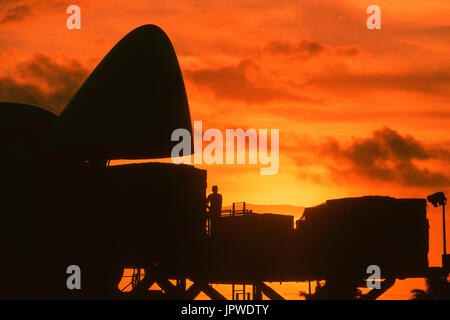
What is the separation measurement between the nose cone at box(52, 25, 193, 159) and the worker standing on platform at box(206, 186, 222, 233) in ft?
12.2

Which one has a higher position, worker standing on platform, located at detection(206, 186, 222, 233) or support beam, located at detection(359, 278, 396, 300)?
worker standing on platform, located at detection(206, 186, 222, 233)

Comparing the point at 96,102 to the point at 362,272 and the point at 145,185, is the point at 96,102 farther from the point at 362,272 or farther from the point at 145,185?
the point at 362,272

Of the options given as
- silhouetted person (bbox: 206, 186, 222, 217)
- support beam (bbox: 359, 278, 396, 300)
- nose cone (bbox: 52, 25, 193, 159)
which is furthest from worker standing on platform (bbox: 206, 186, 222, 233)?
support beam (bbox: 359, 278, 396, 300)

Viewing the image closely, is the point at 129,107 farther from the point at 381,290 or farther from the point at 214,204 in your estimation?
the point at 381,290

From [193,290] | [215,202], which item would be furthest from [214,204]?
[193,290]

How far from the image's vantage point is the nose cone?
28125 mm

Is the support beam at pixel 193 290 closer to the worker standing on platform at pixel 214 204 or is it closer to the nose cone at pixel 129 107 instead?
the worker standing on platform at pixel 214 204

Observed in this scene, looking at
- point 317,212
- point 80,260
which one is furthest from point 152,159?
point 317,212

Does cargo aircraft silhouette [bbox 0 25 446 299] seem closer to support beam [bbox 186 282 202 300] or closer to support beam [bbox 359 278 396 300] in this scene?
support beam [bbox 359 278 396 300]

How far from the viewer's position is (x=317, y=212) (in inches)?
1073

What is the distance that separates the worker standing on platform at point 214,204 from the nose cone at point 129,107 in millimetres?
3721

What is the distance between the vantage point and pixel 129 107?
1121 inches

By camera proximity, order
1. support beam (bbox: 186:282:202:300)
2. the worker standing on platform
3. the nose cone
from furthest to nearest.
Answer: support beam (bbox: 186:282:202:300) → the nose cone → the worker standing on platform
